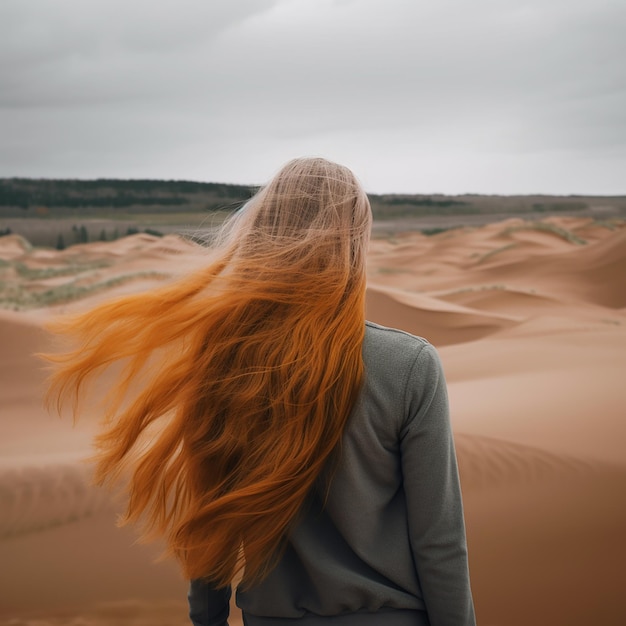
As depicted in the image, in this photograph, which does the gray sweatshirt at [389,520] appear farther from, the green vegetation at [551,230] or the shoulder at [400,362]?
the green vegetation at [551,230]

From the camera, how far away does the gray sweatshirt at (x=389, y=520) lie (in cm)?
120

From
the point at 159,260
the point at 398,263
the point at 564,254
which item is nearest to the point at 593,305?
the point at 564,254

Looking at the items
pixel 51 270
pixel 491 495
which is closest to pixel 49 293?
pixel 51 270

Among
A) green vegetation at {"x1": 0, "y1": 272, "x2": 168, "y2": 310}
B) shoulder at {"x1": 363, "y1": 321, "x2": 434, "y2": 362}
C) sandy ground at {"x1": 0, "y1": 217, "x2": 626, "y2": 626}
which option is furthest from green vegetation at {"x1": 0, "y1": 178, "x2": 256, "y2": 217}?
shoulder at {"x1": 363, "y1": 321, "x2": 434, "y2": 362}

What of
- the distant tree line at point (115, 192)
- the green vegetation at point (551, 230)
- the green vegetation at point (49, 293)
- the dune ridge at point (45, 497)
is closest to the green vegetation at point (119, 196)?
the distant tree line at point (115, 192)

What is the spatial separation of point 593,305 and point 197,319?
9679mm

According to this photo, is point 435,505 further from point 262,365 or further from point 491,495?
point 491,495

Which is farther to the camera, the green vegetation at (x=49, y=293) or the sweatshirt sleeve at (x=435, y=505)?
the green vegetation at (x=49, y=293)

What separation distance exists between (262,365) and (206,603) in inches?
22.8

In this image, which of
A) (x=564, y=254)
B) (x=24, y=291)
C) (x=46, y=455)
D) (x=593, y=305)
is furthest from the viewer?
(x=564, y=254)

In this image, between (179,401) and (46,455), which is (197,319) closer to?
(179,401)

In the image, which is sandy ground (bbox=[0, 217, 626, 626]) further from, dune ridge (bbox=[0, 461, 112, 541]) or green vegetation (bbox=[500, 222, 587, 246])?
green vegetation (bbox=[500, 222, 587, 246])

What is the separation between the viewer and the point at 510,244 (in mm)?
10680

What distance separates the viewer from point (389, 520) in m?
1.29
